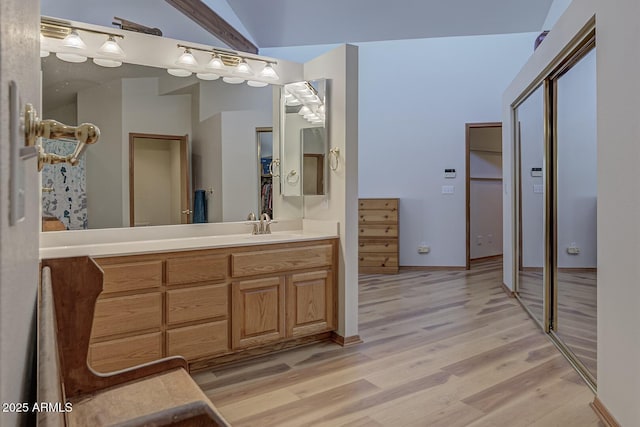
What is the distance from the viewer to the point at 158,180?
301 centimetres

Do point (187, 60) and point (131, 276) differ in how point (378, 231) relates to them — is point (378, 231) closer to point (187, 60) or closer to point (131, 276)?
point (187, 60)

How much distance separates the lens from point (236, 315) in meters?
2.76

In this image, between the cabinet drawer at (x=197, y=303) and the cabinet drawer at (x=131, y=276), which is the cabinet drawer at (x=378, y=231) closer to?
the cabinet drawer at (x=197, y=303)

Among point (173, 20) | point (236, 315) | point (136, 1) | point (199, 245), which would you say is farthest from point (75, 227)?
point (173, 20)

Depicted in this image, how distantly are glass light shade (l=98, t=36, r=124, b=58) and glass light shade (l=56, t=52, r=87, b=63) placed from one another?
11 centimetres

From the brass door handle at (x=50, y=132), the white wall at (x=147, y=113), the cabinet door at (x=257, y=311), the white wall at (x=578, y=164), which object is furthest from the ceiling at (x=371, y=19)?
the brass door handle at (x=50, y=132)

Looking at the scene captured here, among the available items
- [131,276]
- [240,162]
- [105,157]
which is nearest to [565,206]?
[240,162]

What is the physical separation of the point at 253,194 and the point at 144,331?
1340 millimetres

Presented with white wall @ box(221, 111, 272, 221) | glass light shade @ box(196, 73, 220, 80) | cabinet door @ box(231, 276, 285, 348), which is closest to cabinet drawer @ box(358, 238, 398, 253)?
white wall @ box(221, 111, 272, 221)

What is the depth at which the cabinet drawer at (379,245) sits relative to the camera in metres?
5.92

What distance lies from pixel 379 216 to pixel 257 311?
339 cm

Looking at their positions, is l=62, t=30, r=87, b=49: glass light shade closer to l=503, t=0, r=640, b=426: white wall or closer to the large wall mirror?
the large wall mirror

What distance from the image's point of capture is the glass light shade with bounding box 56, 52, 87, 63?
2.63 metres

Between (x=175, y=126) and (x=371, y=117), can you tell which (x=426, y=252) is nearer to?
(x=371, y=117)
